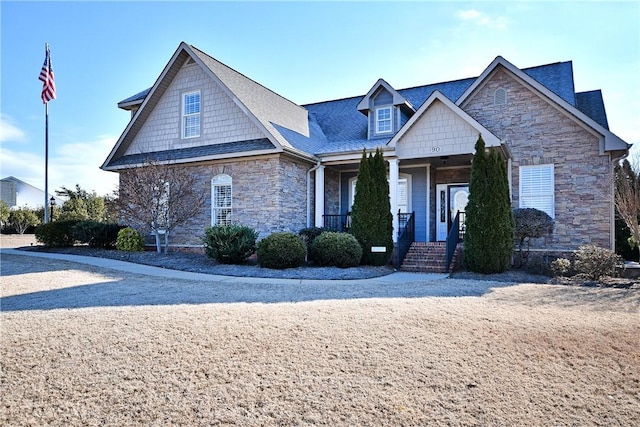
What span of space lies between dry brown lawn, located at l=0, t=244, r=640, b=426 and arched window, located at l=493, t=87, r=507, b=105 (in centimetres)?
954

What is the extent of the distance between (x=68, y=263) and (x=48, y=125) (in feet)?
40.2

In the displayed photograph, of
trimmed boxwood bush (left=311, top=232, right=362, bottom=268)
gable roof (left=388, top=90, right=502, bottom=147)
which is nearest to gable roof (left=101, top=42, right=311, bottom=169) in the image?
trimmed boxwood bush (left=311, top=232, right=362, bottom=268)

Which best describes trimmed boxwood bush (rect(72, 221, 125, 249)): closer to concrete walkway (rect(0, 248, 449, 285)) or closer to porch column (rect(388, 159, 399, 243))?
concrete walkway (rect(0, 248, 449, 285))

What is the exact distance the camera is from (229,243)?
1162 cm

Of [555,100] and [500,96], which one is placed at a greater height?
[500,96]

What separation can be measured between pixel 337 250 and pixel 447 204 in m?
6.17

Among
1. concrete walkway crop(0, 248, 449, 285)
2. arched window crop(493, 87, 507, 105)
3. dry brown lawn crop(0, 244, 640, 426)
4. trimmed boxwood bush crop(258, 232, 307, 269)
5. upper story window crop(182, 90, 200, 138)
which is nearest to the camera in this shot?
dry brown lawn crop(0, 244, 640, 426)

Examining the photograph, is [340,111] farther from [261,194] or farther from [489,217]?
[489,217]

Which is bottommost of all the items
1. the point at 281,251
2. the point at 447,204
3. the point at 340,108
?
the point at 281,251

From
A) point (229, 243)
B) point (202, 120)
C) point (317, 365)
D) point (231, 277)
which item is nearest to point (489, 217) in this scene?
point (231, 277)

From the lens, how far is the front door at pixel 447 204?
15.1m

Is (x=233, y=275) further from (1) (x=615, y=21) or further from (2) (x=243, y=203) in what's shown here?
(1) (x=615, y=21)

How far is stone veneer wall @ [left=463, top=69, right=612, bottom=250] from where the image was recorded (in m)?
12.0

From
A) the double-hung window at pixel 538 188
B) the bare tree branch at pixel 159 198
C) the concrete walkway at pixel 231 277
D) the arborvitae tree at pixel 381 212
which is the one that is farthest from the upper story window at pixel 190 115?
the double-hung window at pixel 538 188
